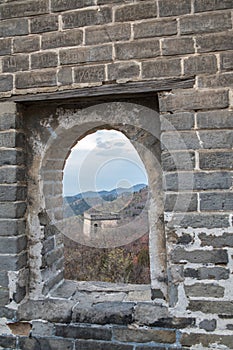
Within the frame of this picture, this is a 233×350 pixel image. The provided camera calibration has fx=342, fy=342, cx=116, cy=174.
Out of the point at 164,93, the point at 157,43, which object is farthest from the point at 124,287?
the point at 157,43

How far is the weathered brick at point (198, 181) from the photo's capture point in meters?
2.57

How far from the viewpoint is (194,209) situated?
8.54 feet

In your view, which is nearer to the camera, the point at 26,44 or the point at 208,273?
the point at 208,273

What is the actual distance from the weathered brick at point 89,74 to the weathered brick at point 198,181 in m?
0.96

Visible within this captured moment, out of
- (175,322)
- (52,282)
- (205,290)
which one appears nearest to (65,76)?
(52,282)

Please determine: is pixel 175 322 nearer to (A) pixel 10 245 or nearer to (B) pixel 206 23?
(A) pixel 10 245

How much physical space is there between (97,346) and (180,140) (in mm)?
1762

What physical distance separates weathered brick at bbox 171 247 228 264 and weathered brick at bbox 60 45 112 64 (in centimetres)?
162

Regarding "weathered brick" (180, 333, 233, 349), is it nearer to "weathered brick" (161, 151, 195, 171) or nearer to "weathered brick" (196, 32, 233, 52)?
"weathered brick" (161, 151, 195, 171)

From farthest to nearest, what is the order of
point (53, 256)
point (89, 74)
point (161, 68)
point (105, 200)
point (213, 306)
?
1. point (105, 200)
2. point (53, 256)
3. point (89, 74)
4. point (161, 68)
5. point (213, 306)

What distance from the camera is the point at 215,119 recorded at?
2.59 m

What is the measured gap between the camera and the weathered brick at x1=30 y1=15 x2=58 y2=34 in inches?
112

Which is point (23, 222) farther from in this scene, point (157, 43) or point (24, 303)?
point (157, 43)

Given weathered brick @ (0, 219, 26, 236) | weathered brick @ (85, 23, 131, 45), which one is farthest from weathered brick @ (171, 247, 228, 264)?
weathered brick @ (85, 23, 131, 45)
